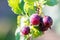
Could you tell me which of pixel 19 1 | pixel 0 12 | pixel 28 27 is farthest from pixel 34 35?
pixel 0 12

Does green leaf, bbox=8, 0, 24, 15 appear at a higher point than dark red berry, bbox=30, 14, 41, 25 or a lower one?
higher

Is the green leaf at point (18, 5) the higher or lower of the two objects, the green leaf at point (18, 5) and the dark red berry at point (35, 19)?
the higher

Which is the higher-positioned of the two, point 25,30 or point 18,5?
point 18,5

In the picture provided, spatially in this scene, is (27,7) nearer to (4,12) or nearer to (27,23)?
(27,23)

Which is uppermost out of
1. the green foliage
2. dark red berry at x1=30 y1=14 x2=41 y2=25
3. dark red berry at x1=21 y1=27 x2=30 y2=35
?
the green foliage

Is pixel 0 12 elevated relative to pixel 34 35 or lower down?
elevated

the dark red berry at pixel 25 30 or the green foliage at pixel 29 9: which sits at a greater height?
the green foliage at pixel 29 9

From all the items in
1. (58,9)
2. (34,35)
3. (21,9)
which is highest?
(58,9)

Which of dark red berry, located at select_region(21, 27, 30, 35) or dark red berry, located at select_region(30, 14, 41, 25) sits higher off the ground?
dark red berry, located at select_region(30, 14, 41, 25)

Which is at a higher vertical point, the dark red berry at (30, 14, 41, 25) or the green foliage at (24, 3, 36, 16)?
the green foliage at (24, 3, 36, 16)

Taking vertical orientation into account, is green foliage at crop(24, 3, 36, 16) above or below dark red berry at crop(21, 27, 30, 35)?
above

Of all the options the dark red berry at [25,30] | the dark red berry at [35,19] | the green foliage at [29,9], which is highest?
the green foliage at [29,9]
